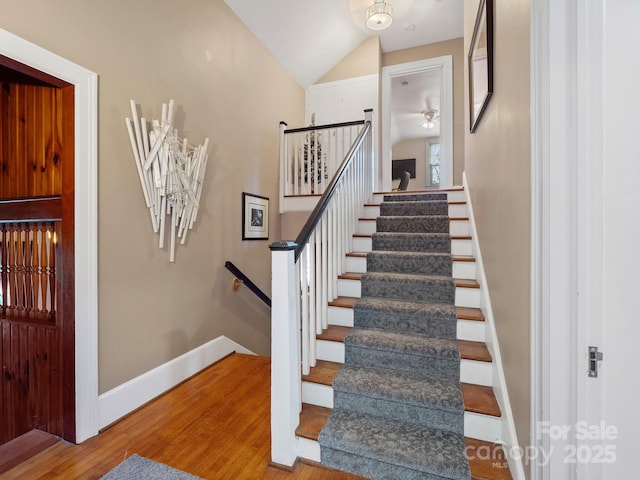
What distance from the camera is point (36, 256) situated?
189cm

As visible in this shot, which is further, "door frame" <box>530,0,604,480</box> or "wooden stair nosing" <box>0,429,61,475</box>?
"wooden stair nosing" <box>0,429,61,475</box>

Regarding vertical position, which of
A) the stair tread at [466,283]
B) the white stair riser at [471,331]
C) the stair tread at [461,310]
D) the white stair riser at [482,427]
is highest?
the stair tread at [466,283]

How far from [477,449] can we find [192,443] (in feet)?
4.81

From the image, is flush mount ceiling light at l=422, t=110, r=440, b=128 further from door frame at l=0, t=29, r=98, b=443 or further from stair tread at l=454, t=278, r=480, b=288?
door frame at l=0, t=29, r=98, b=443

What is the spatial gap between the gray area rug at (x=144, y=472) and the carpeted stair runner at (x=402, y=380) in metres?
0.70

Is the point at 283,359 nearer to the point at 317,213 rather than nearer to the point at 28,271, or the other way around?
the point at 317,213

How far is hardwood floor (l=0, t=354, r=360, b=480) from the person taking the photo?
1486 millimetres

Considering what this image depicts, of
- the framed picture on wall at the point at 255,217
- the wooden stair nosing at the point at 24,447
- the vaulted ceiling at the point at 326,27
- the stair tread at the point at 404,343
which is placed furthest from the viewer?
the vaulted ceiling at the point at 326,27

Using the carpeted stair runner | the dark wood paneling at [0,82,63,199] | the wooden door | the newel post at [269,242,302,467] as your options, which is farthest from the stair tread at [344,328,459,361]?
the dark wood paneling at [0,82,63,199]

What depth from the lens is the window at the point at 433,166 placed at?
8.10 meters

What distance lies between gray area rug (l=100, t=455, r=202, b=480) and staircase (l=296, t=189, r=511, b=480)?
0.61m

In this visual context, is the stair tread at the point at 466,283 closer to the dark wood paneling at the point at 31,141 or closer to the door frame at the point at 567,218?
the door frame at the point at 567,218

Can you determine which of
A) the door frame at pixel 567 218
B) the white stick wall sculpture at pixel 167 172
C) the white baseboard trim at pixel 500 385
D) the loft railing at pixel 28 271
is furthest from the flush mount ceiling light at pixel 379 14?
the loft railing at pixel 28 271

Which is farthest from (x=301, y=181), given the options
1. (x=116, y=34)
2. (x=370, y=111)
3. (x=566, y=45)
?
(x=566, y=45)
